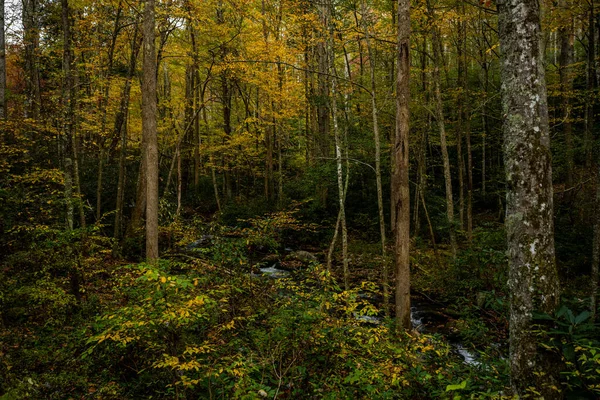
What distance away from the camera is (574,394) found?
2938 mm

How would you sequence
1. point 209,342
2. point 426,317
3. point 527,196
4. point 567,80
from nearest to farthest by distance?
point 527,196 → point 209,342 → point 426,317 → point 567,80

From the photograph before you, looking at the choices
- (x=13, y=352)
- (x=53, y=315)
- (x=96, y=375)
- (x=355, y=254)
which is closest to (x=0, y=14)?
(x=53, y=315)

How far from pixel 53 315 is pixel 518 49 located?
8.58 m

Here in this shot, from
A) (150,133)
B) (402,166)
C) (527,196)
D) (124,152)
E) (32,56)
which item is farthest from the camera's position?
(32,56)

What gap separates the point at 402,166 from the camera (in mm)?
6199

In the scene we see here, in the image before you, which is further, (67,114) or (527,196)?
(67,114)

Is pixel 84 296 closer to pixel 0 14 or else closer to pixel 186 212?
pixel 0 14

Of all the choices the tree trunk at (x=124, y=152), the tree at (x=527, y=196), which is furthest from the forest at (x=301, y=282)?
the tree trunk at (x=124, y=152)

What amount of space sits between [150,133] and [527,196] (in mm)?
8072

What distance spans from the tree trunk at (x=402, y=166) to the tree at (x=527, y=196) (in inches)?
114

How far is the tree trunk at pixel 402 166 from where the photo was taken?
20.3 ft

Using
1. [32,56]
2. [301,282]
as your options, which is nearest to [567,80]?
[301,282]

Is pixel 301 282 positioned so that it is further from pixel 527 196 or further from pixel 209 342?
pixel 527 196

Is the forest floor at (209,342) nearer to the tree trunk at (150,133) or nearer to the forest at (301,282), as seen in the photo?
the forest at (301,282)
